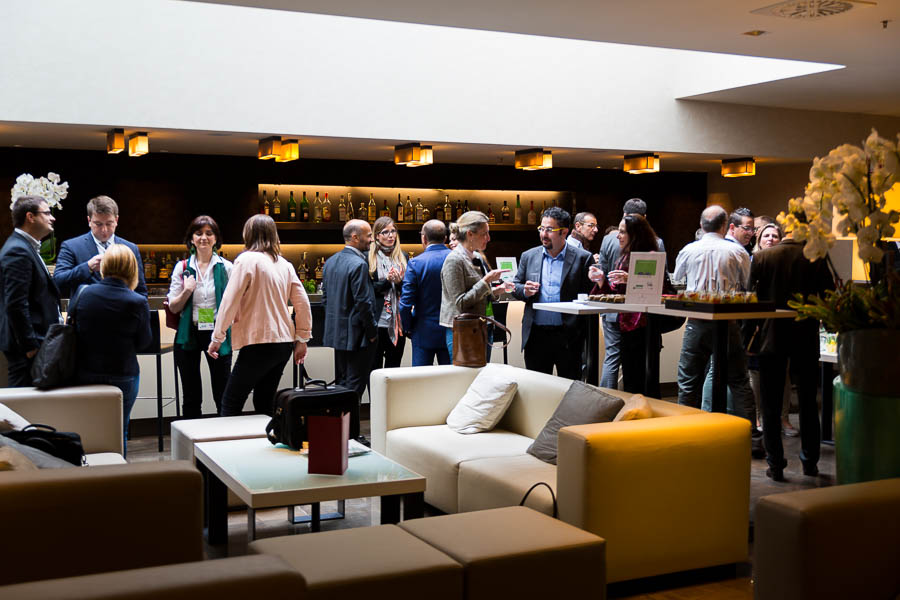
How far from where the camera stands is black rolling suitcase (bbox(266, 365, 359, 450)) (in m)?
4.28

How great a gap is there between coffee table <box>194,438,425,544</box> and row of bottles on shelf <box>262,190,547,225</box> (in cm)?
601

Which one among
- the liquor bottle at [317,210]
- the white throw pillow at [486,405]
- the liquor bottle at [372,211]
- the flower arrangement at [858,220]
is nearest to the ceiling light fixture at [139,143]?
the liquor bottle at [317,210]

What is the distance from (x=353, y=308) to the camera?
6.52 m

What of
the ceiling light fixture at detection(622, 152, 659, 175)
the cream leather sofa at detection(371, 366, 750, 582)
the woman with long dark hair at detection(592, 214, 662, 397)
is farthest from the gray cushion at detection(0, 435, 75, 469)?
the ceiling light fixture at detection(622, 152, 659, 175)

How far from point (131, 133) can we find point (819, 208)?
6.34 m

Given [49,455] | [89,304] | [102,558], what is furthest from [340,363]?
[102,558]

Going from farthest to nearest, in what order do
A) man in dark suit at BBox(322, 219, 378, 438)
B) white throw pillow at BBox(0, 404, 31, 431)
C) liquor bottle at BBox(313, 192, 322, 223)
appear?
liquor bottle at BBox(313, 192, 322, 223) < man in dark suit at BBox(322, 219, 378, 438) < white throw pillow at BBox(0, 404, 31, 431)

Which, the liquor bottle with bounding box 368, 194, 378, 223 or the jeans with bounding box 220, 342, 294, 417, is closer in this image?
the jeans with bounding box 220, 342, 294, 417

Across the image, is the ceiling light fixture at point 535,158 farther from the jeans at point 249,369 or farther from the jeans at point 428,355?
the jeans at point 249,369

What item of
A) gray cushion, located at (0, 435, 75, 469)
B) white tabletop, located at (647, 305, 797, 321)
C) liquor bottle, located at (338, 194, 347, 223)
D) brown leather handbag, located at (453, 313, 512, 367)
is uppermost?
liquor bottle, located at (338, 194, 347, 223)

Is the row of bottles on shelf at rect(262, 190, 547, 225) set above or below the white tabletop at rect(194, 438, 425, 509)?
above

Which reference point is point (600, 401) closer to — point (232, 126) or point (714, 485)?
point (714, 485)

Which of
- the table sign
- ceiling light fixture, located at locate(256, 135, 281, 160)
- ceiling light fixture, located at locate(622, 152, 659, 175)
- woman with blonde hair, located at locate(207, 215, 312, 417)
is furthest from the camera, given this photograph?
ceiling light fixture, located at locate(622, 152, 659, 175)

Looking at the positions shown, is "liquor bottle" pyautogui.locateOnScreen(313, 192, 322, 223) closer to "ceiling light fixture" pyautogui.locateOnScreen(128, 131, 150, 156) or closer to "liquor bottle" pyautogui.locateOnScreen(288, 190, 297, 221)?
"liquor bottle" pyautogui.locateOnScreen(288, 190, 297, 221)
